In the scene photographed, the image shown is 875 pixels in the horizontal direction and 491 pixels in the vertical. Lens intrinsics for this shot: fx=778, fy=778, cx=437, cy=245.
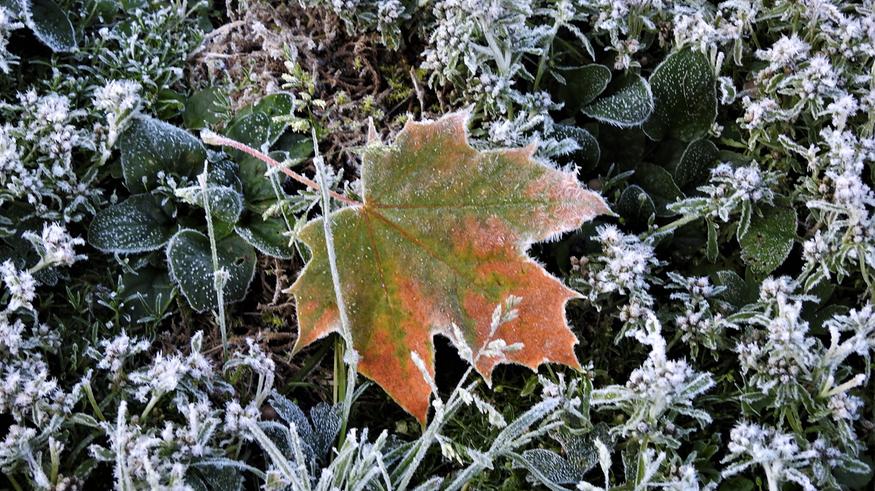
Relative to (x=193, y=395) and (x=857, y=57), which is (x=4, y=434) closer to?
(x=193, y=395)

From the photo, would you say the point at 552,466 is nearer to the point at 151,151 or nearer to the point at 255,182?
the point at 255,182

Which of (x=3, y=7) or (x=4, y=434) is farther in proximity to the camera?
(x=3, y=7)

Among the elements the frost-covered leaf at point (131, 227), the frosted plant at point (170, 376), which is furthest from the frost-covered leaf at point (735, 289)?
the frost-covered leaf at point (131, 227)

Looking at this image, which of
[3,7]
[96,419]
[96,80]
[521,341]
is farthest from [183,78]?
[521,341]

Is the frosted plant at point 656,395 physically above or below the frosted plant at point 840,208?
below

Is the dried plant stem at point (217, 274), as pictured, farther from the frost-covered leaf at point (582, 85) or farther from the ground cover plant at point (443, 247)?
the frost-covered leaf at point (582, 85)

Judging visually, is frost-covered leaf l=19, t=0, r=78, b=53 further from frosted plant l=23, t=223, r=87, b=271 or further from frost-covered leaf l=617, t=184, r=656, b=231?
frost-covered leaf l=617, t=184, r=656, b=231
